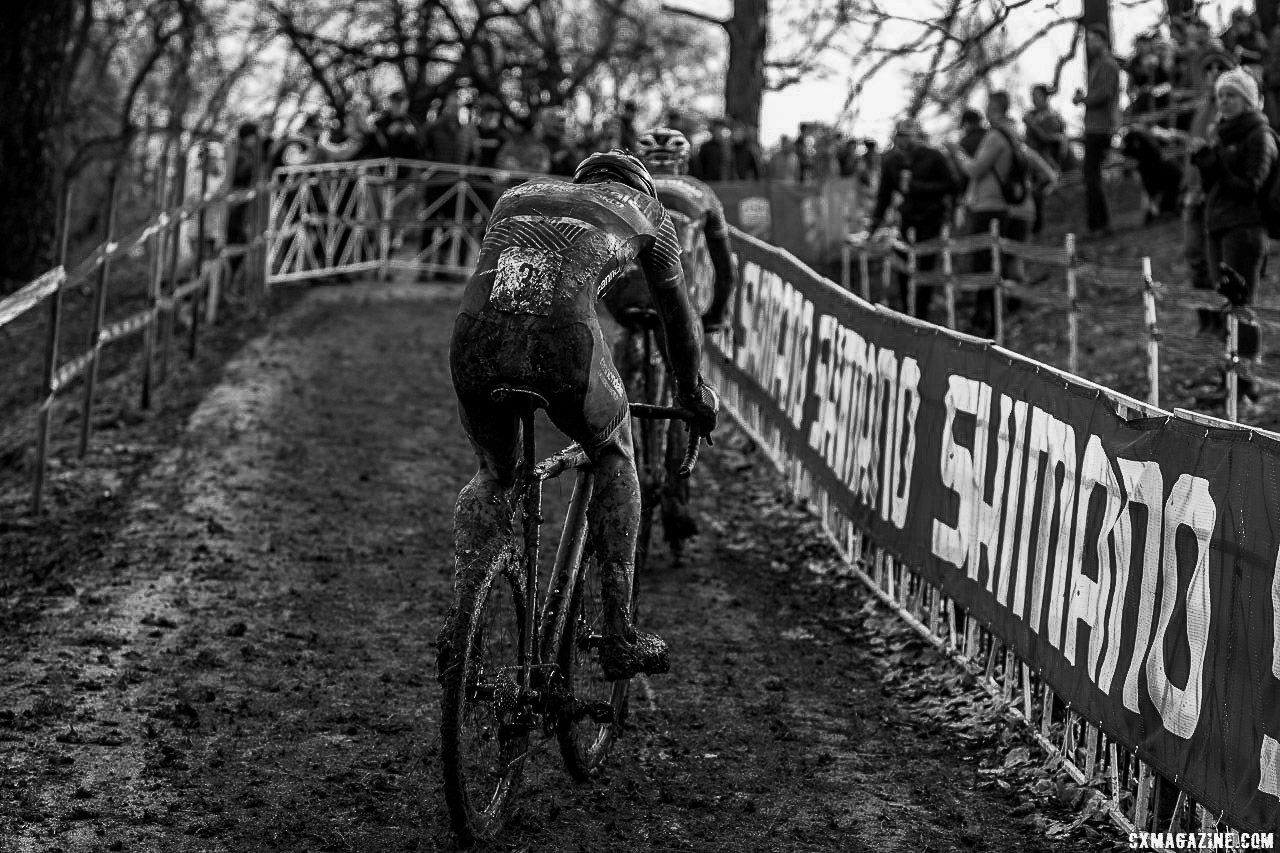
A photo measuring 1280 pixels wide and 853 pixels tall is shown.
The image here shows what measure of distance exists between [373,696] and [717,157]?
17.7 m

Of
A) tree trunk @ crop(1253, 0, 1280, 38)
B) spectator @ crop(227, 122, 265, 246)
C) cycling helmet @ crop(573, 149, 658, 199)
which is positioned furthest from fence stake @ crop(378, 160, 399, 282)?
cycling helmet @ crop(573, 149, 658, 199)

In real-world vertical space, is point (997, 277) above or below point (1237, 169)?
below

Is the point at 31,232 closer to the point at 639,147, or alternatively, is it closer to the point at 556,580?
the point at 639,147

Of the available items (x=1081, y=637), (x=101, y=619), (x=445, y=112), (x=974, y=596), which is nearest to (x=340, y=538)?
(x=101, y=619)

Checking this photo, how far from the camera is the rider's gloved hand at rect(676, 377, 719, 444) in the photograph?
6051mm

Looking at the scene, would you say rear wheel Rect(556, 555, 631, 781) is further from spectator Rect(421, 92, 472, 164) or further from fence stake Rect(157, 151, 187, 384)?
spectator Rect(421, 92, 472, 164)

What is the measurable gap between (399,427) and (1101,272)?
6.01m

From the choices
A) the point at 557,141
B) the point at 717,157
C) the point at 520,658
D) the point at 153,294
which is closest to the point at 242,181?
the point at 153,294

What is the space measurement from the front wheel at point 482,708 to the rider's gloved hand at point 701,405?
0.95m

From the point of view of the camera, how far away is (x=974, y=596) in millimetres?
7836

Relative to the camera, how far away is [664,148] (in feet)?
30.2

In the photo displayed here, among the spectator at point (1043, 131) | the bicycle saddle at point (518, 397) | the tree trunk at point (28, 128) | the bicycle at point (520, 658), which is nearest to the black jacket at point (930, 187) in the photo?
the spectator at point (1043, 131)

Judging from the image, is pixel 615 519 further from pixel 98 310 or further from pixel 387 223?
pixel 387 223

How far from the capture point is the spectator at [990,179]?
17203 millimetres
